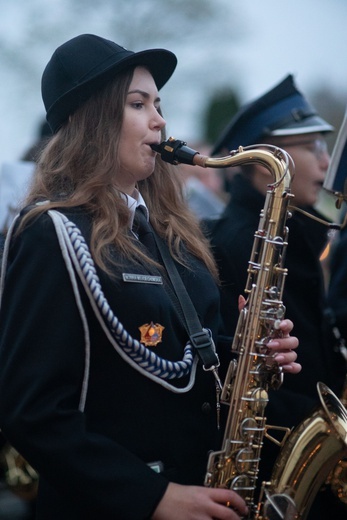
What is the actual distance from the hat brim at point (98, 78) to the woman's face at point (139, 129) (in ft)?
0.22

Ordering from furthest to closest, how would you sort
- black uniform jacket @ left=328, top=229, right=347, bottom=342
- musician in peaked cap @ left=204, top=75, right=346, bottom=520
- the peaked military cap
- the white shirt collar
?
black uniform jacket @ left=328, top=229, right=347, bottom=342, the peaked military cap, musician in peaked cap @ left=204, top=75, right=346, bottom=520, the white shirt collar

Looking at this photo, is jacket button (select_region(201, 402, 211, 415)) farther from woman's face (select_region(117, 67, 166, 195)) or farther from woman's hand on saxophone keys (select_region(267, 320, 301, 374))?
woman's face (select_region(117, 67, 166, 195))

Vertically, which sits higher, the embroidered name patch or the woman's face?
the woman's face

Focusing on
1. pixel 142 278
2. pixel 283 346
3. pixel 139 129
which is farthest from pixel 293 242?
pixel 142 278

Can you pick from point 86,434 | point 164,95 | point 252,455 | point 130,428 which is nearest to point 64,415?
point 86,434

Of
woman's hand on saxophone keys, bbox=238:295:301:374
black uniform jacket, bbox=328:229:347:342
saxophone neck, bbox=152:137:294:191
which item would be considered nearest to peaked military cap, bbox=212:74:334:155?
black uniform jacket, bbox=328:229:347:342

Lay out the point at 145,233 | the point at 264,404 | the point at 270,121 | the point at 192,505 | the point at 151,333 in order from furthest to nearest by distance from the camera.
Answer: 1. the point at 270,121
2. the point at 145,233
3. the point at 264,404
4. the point at 151,333
5. the point at 192,505

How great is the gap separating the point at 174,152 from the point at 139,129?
17cm

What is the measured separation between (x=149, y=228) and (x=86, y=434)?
0.93m

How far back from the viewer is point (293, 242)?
4578 mm

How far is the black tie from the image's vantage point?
322cm

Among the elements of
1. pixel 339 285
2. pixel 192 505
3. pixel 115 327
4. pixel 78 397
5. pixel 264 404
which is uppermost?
pixel 339 285

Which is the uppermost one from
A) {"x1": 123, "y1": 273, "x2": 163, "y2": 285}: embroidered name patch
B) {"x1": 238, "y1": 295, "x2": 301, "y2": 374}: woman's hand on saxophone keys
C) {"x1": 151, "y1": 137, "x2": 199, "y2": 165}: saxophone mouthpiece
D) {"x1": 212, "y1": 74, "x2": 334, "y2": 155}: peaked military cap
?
{"x1": 212, "y1": 74, "x2": 334, "y2": 155}: peaked military cap

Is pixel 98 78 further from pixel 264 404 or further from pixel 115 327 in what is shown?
pixel 264 404
